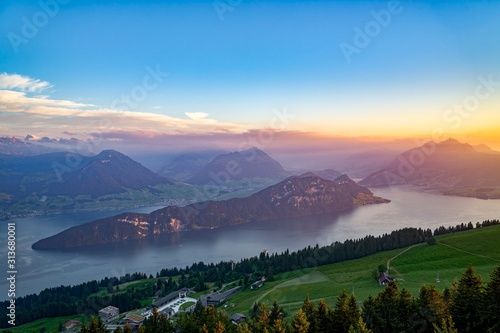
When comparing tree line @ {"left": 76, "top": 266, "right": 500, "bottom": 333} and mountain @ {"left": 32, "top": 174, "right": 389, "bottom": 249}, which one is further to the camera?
mountain @ {"left": 32, "top": 174, "right": 389, "bottom": 249}

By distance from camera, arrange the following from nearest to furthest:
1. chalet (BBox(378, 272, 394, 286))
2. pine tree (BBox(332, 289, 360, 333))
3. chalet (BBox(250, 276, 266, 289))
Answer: pine tree (BBox(332, 289, 360, 333))
chalet (BBox(378, 272, 394, 286))
chalet (BBox(250, 276, 266, 289))

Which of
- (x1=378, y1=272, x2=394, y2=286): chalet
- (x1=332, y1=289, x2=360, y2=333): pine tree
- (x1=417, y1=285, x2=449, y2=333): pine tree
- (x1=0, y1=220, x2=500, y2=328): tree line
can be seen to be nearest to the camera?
(x1=417, y1=285, x2=449, y2=333): pine tree

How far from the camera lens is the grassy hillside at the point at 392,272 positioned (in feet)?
116

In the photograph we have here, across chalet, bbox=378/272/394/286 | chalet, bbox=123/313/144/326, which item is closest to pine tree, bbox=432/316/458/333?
chalet, bbox=378/272/394/286

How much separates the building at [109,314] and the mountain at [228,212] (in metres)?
65.7

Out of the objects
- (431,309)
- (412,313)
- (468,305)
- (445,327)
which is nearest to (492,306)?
(468,305)

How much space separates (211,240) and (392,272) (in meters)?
71.2

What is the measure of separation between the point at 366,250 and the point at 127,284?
3925cm

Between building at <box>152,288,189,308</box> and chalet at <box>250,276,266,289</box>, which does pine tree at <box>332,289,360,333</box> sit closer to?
chalet at <box>250,276,266,289</box>

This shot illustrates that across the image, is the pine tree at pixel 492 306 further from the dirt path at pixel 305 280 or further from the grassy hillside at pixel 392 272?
the dirt path at pixel 305 280

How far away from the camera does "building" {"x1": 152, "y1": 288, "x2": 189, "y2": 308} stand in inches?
1859

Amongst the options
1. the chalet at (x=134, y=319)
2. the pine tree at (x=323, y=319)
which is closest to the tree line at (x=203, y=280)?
the chalet at (x=134, y=319)

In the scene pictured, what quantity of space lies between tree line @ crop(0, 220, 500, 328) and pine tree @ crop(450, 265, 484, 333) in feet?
112

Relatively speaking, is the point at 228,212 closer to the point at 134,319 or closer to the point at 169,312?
the point at 169,312
